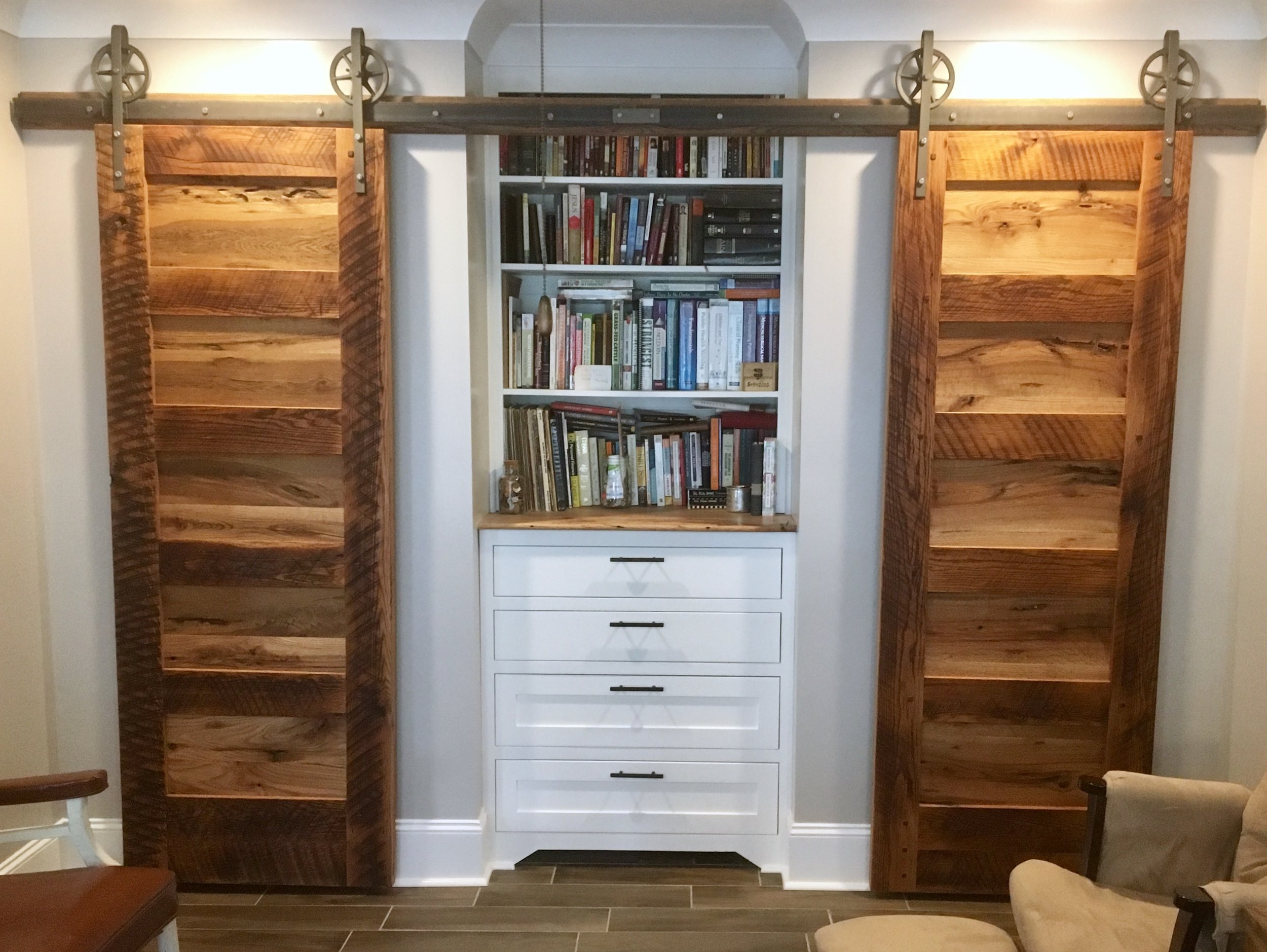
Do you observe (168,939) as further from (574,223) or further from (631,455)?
(574,223)

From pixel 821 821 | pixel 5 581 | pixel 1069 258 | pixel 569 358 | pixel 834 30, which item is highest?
pixel 834 30

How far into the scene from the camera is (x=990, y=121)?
8.95 ft

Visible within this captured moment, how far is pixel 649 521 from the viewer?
10.0 feet

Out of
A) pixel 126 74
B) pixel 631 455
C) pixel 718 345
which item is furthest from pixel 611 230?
pixel 126 74

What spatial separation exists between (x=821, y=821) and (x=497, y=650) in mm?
1053

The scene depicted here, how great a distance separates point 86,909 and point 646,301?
2167 mm

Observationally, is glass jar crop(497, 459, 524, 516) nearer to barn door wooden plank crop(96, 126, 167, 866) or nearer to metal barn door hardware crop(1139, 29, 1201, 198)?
barn door wooden plank crop(96, 126, 167, 866)

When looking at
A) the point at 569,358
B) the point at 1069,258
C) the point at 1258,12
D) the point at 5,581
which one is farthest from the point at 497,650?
the point at 1258,12

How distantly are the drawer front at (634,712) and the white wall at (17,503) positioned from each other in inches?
50.2

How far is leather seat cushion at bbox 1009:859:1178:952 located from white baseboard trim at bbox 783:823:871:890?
0.69 m

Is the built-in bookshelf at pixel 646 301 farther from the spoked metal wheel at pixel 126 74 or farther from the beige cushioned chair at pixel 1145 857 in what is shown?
the beige cushioned chair at pixel 1145 857

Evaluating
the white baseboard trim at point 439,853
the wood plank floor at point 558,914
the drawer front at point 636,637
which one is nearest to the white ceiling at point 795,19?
the drawer front at point 636,637

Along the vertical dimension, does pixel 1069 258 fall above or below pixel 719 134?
below

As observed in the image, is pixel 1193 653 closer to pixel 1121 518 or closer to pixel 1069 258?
pixel 1121 518
